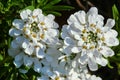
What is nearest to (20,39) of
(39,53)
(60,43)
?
(39,53)

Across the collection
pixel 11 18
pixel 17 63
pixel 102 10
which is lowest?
pixel 102 10

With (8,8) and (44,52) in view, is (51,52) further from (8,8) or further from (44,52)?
(8,8)

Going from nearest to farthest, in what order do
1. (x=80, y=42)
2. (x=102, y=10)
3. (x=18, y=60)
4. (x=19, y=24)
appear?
1. (x=80, y=42)
2. (x=19, y=24)
3. (x=18, y=60)
4. (x=102, y=10)

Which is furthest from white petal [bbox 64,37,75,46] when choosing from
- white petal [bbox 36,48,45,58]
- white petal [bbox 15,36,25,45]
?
white petal [bbox 15,36,25,45]

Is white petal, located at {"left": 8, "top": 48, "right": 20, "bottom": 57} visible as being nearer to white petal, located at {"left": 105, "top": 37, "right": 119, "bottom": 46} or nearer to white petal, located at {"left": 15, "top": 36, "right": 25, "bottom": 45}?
white petal, located at {"left": 15, "top": 36, "right": 25, "bottom": 45}

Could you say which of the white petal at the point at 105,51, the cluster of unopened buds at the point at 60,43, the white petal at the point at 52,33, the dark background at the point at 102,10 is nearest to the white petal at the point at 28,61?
the cluster of unopened buds at the point at 60,43

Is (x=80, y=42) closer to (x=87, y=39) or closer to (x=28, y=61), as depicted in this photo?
(x=87, y=39)

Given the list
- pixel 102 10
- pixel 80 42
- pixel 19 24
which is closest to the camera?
pixel 80 42
